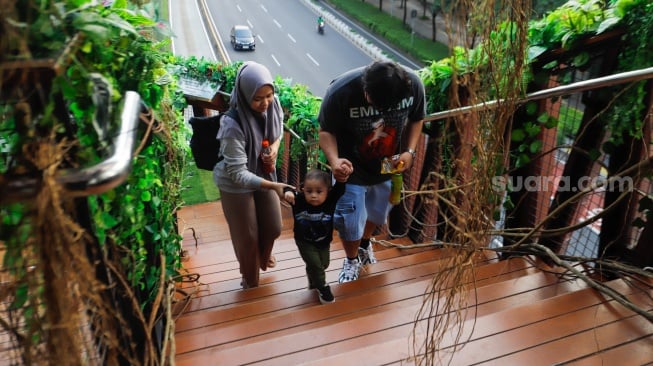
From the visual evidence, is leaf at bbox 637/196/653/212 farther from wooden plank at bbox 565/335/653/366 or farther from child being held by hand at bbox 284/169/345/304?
child being held by hand at bbox 284/169/345/304

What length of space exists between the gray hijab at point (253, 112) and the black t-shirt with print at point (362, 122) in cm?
27

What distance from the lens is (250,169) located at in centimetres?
252

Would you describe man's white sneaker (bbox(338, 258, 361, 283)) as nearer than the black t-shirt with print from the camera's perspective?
No

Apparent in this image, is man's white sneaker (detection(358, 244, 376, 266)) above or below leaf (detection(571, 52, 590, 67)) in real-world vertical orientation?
below

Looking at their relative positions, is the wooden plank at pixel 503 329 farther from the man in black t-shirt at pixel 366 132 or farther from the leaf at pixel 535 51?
the leaf at pixel 535 51

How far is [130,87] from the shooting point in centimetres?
148

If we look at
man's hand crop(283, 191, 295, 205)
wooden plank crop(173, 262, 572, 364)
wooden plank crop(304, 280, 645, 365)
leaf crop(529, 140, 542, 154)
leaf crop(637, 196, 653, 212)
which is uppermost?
leaf crop(529, 140, 542, 154)

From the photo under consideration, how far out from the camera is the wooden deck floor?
6.04 feet

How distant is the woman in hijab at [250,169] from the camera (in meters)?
2.35

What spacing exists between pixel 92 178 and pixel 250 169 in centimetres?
168

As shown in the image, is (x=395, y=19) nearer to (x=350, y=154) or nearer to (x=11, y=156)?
(x=350, y=154)

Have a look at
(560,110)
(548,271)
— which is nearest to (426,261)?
(548,271)

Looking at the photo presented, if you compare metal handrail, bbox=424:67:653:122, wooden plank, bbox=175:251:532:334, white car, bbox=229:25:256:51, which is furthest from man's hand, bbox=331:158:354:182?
white car, bbox=229:25:256:51

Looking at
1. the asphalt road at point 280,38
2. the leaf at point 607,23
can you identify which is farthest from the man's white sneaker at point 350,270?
the asphalt road at point 280,38
